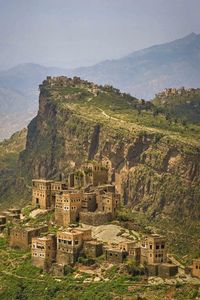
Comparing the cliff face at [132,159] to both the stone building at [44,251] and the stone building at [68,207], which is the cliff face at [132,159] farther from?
the stone building at [44,251]

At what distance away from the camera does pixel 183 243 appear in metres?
84.2

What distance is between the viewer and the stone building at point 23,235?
65125mm

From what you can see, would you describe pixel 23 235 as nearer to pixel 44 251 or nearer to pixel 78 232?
pixel 44 251

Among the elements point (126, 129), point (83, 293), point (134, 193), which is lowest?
point (83, 293)

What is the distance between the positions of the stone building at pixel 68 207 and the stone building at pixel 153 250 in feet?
26.4

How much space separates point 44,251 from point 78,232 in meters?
2.55

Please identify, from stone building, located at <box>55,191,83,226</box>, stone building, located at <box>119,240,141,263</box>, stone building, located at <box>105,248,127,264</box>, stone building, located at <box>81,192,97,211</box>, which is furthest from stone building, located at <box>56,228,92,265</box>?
stone building, located at <box>81,192,97,211</box>

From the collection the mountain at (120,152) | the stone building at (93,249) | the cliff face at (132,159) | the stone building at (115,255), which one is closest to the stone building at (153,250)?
the stone building at (115,255)

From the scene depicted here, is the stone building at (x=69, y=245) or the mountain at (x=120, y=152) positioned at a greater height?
the mountain at (x=120, y=152)

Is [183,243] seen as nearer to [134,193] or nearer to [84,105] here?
[134,193]

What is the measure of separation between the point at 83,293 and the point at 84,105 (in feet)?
188

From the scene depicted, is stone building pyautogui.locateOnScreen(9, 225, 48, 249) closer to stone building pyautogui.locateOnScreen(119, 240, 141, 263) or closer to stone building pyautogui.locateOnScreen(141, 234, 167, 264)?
stone building pyautogui.locateOnScreen(119, 240, 141, 263)

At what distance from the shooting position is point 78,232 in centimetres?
6159

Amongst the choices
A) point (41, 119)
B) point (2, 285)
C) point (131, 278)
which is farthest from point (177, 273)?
point (41, 119)
